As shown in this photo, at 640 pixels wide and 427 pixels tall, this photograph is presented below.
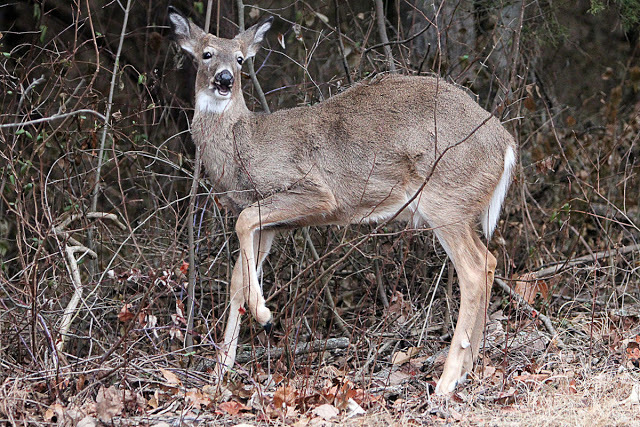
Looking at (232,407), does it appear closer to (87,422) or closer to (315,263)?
(87,422)

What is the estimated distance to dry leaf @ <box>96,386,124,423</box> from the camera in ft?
15.0

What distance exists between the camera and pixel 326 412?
4715mm

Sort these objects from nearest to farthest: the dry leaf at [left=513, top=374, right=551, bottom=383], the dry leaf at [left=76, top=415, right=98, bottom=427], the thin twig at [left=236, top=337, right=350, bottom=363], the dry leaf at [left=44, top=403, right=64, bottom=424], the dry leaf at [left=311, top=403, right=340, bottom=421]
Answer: the dry leaf at [left=76, top=415, right=98, bottom=427], the dry leaf at [left=44, top=403, right=64, bottom=424], the dry leaf at [left=311, top=403, right=340, bottom=421], the dry leaf at [left=513, top=374, right=551, bottom=383], the thin twig at [left=236, top=337, right=350, bottom=363]

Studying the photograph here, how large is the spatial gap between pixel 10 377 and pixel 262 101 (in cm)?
302

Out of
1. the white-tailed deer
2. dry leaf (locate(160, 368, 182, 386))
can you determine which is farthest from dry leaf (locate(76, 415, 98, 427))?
the white-tailed deer

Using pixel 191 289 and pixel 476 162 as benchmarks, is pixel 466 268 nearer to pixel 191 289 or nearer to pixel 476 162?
pixel 476 162

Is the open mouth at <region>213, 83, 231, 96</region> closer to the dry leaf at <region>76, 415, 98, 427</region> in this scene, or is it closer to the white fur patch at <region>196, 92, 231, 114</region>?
the white fur patch at <region>196, 92, 231, 114</region>

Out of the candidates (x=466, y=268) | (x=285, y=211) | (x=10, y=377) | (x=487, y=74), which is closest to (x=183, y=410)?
(x=10, y=377)

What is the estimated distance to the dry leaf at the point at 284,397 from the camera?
4766 millimetres

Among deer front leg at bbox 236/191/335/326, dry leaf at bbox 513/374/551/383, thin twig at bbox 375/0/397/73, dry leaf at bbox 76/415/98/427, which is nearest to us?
dry leaf at bbox 76/415/98/427

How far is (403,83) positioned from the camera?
248 inches

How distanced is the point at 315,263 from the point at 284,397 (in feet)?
2.55

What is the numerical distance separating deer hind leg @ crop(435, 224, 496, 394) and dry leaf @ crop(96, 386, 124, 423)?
2.09 metres

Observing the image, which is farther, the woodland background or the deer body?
the deer body
